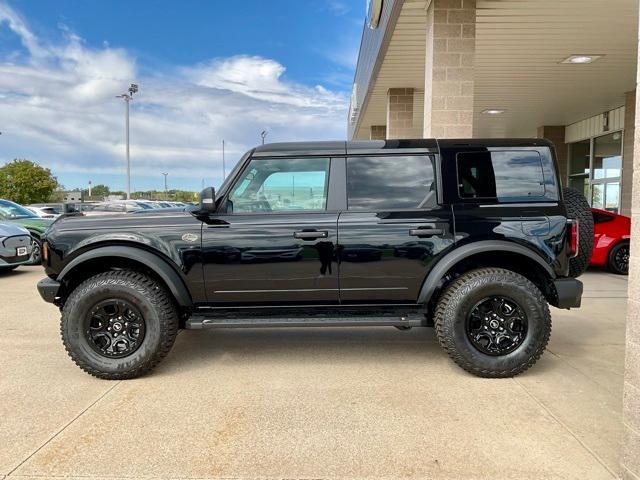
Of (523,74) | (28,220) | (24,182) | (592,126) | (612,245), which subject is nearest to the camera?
(612,245)

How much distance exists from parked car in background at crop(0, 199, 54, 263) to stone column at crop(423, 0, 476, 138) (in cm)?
881

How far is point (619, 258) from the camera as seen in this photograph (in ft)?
30.9

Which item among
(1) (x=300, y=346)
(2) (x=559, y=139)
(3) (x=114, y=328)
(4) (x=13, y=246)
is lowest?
(1) (x=300, y=346)

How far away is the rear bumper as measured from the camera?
403 centimetres

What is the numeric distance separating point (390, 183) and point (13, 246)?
27.5ft

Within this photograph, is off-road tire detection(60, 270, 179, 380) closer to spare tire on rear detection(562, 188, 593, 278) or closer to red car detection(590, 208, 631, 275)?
spare tire on rear detection(562, 188, 593, 278)

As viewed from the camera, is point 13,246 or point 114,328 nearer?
point 114,328

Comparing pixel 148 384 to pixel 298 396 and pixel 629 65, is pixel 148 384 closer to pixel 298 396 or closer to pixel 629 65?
pixel 298 396

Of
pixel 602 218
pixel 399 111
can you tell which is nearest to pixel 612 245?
pixel 602 218

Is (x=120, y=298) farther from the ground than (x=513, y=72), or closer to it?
closer to it

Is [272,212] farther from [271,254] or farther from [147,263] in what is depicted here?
[147,263]

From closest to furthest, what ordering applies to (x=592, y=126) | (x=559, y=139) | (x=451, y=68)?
(x=451, y=68)
(x=592, y=126)
(x=559, y=139)

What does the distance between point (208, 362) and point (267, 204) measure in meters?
1.57

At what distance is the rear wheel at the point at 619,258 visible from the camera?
9383 millimetres
